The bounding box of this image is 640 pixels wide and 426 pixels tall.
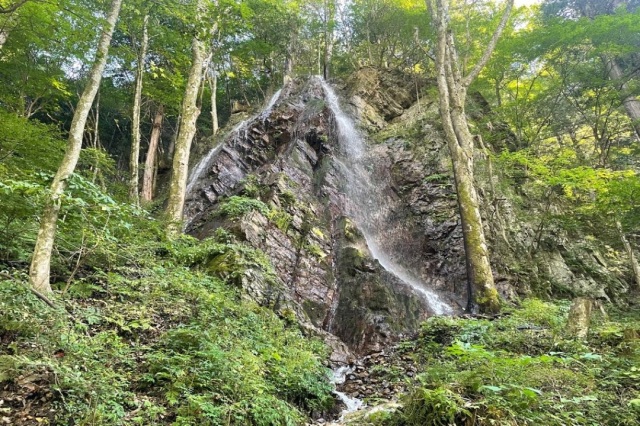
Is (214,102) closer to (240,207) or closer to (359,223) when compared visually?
(359,223)

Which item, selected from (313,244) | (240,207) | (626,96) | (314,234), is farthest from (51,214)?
(626,96)

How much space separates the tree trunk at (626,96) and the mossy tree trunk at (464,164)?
27.1 feet

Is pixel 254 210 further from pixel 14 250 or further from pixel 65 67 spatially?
pixel 65 67

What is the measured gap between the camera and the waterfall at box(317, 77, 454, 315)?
11.9 meters

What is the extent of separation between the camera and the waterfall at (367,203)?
39.2 ft

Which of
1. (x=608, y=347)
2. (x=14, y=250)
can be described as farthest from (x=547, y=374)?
(x=14, y=250)

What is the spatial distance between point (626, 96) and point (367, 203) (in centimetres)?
1203

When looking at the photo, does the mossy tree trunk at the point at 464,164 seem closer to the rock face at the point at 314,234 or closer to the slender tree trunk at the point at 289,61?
the rock face at the point at 314,234

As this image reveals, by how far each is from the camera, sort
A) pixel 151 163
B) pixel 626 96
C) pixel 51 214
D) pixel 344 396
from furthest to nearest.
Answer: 1. pixel 151 163
2. pixel 626 96
3. pixel 344 396
4. pixel 51 214

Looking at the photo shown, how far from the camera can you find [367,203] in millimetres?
14461

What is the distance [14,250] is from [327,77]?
75.2 feet

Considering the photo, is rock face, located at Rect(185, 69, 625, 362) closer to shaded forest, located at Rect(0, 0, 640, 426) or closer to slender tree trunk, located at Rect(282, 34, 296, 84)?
shaded forest, located at Rect(0, 0, 640, 426)

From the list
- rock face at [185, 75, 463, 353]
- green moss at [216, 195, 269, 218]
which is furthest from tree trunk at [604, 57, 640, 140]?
green moss at [216, 195, 269, 218]

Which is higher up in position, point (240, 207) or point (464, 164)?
point (464, 164)
